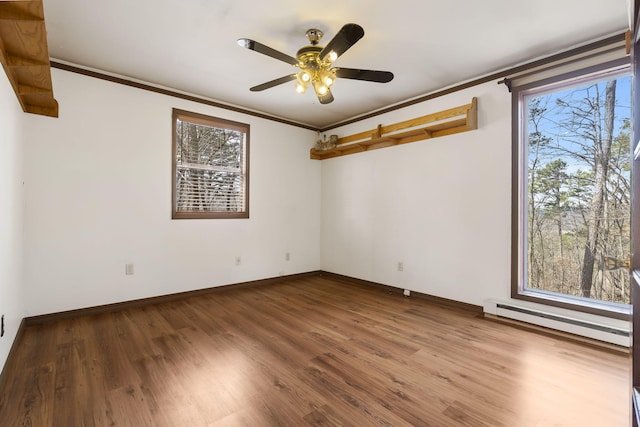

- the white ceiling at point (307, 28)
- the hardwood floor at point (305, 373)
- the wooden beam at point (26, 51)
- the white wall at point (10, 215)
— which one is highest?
the white ceiling at point (307, 28)

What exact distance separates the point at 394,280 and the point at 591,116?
2722 mm

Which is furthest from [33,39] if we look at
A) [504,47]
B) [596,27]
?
[596,27]

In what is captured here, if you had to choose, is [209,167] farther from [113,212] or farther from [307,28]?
[307,28]

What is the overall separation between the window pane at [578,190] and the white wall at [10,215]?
4.31 m

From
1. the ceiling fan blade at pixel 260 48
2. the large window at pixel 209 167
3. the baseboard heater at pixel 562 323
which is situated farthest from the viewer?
the large window at pixel 209 167

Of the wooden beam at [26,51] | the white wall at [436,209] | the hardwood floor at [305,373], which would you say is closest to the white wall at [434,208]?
the white wall at [436,209]

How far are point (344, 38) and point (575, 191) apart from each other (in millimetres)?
2572

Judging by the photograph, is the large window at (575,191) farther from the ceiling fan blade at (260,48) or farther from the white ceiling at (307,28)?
the ceiling fan blade at (260,48)

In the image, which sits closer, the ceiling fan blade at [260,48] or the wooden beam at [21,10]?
Result: the wooden beam at [21,10]

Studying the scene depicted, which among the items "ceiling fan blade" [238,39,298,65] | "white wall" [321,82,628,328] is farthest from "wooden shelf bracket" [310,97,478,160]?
"ceiling fan blade" [238,39,298,65]

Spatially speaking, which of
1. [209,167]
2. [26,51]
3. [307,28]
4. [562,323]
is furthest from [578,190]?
[26,51]

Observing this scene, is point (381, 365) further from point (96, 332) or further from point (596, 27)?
point (596, 27)

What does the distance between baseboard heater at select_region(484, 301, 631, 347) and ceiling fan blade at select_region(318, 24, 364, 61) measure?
2.87 m

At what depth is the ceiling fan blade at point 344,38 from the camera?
1.91 meters
